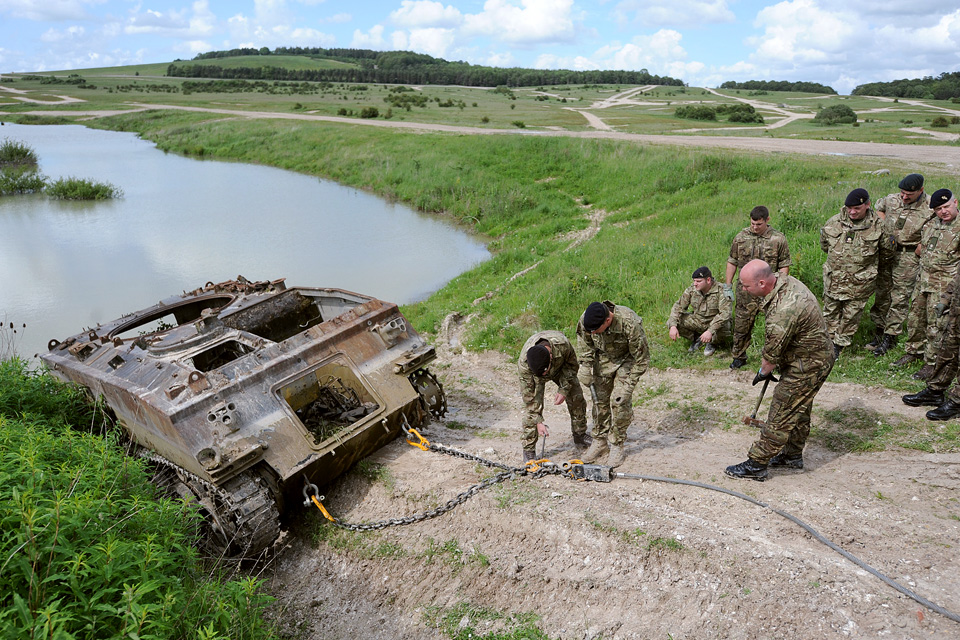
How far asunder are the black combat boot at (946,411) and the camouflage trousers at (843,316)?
5.61 ft

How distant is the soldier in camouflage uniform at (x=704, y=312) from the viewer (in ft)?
27.5

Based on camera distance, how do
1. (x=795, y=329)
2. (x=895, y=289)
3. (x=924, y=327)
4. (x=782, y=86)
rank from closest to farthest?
1. (x=795, y=329)
2. (x=924, y=327)
3. (x=895, y=289)
4. (x=782, y=86)

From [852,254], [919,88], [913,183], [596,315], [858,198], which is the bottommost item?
[596,315]

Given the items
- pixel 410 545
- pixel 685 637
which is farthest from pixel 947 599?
pixel 410 545

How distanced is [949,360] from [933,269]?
124cm

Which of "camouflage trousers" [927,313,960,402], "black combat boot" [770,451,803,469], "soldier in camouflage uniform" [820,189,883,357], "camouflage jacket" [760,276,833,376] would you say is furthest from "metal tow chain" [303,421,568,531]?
"soldier in camouflage uniform" [820,189,883,357]

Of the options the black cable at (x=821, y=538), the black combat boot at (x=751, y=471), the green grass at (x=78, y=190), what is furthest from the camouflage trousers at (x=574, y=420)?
the green grass at (x=78, y=190)

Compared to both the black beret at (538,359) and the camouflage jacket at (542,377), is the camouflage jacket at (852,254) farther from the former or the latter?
the black beret at (538,359)

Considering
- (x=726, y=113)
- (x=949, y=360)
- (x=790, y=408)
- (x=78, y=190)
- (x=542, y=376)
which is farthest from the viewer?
(x=726, y=113)

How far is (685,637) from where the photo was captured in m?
3.89

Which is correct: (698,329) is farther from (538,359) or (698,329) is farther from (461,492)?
(461,492)

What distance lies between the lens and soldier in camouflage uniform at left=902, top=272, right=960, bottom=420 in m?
6.07

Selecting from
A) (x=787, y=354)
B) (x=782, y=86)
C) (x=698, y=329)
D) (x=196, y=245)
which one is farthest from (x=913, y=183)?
(x=782, y=86)

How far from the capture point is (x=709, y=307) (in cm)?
854
